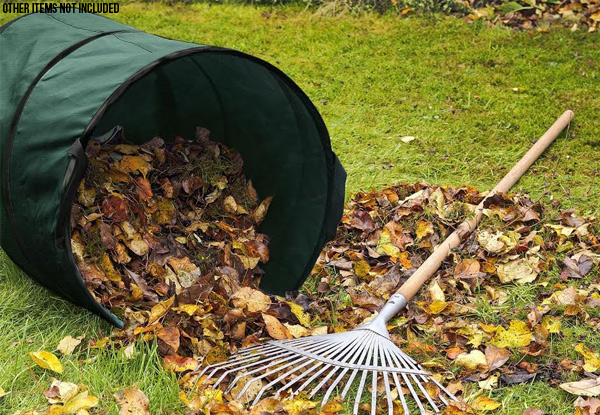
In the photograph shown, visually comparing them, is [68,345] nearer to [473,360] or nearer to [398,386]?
[398,386]

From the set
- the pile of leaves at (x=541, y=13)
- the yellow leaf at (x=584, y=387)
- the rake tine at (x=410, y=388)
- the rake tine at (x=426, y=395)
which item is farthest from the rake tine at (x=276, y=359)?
the pile of leaves at (x=541, y=13)

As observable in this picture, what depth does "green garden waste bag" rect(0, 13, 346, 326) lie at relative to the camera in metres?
2.35

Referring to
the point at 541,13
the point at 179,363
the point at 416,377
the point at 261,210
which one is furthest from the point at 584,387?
the point at 541,13

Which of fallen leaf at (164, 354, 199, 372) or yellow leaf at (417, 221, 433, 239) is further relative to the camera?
yellow leaf at (417, 221, 433, 239)

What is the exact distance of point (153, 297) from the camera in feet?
9.16

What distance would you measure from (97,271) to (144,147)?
2.64ft

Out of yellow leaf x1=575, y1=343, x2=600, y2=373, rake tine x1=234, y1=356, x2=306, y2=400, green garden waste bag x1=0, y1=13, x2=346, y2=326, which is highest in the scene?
green garden waste bag x1=0, y1=13, x2=346, y2=326

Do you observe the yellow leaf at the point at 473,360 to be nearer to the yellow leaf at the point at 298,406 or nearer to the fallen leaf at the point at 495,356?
the fallen leaf at the point at 495,356

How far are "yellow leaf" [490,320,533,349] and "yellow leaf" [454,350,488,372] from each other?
115 millimetres

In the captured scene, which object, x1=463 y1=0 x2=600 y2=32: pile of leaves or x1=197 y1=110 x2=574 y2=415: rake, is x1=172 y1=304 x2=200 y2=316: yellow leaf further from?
x1=463 y1=0 x2=600 y2=32: pile of leaves

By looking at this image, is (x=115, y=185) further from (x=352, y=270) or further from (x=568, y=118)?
(x=568, y=118)

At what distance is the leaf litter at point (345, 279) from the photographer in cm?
261

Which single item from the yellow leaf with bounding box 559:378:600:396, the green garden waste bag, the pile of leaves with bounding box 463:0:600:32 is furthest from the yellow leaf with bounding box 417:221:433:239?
the pile of leaves with bounding box 463:0:600:32

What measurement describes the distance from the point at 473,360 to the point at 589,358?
44 cm
